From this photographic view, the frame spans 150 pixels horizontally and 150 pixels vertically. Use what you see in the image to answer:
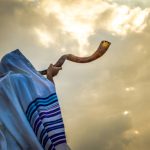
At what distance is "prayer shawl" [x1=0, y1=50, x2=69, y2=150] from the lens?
4.39 m

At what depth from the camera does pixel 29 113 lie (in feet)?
15.1

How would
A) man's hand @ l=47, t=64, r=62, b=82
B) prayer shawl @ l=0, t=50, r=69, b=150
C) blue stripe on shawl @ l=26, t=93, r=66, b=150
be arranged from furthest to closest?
man's hand @ l=47, t=64, r=62, b=82
blue stripe on shawl @ l=26, t=93, r=66, b=150
prayer shawl @ l=0, t=50, r=69, b=150

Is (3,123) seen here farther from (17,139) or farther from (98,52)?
(98,52)

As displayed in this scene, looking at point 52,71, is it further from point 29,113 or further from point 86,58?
point 29,113

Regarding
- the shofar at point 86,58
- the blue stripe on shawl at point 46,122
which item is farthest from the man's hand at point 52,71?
the blue stripe on shawl at point 46,122

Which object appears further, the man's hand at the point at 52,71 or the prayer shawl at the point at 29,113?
the man's hand at the point at 52,71

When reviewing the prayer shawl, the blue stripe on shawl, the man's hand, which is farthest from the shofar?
the blue stripe on shawl

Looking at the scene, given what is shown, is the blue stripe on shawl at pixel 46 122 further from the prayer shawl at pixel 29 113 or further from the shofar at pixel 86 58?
the shofar at pixel 86 58

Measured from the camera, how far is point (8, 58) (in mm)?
5258

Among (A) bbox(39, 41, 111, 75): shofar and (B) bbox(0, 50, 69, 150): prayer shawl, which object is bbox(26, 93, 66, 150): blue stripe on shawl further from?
(A) bbox(39, 41, 111, 75): shofar

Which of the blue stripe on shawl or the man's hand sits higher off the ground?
the man's hand

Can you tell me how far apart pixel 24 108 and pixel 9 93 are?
27cm

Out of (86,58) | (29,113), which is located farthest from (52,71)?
(29,113)

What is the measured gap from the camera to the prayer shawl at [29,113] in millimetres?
4391
